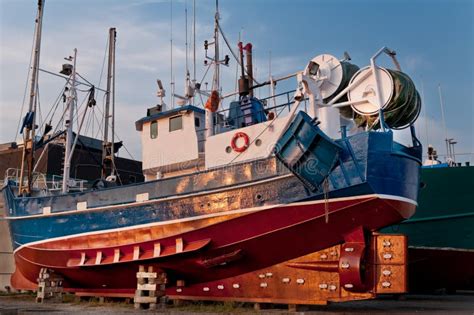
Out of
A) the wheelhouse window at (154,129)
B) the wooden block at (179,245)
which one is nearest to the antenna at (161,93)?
the wheelhouse window at (154,129)

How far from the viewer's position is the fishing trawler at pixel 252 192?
964 centimetres

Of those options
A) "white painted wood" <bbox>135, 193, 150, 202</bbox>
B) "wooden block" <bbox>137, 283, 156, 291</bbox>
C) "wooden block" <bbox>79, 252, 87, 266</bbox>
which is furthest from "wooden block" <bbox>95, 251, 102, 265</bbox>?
"white painted wood" <bbox>135, 193, 150, 202</bbox>

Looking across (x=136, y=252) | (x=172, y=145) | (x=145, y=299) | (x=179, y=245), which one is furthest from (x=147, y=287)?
(x=172, y=145)

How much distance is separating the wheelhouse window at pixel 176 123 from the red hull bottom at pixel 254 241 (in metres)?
3.36

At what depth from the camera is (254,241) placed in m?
10.4

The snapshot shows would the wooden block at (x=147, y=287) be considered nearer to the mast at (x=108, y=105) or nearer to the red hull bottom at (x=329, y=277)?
the red hull bottom at (x=329, y=277)

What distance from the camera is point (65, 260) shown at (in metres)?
13.3

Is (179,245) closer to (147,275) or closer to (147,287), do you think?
(147,275)

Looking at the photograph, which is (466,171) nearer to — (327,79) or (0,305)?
(327,79)

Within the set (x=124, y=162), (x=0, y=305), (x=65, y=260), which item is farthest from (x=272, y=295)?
(x=124, y=162)

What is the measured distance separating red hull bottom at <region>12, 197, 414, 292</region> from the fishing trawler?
26 mm

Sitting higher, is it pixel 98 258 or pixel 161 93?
pixel 161 93

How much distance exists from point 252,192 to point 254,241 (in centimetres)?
106

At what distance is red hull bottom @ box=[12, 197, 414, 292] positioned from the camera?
9773 millimetres
